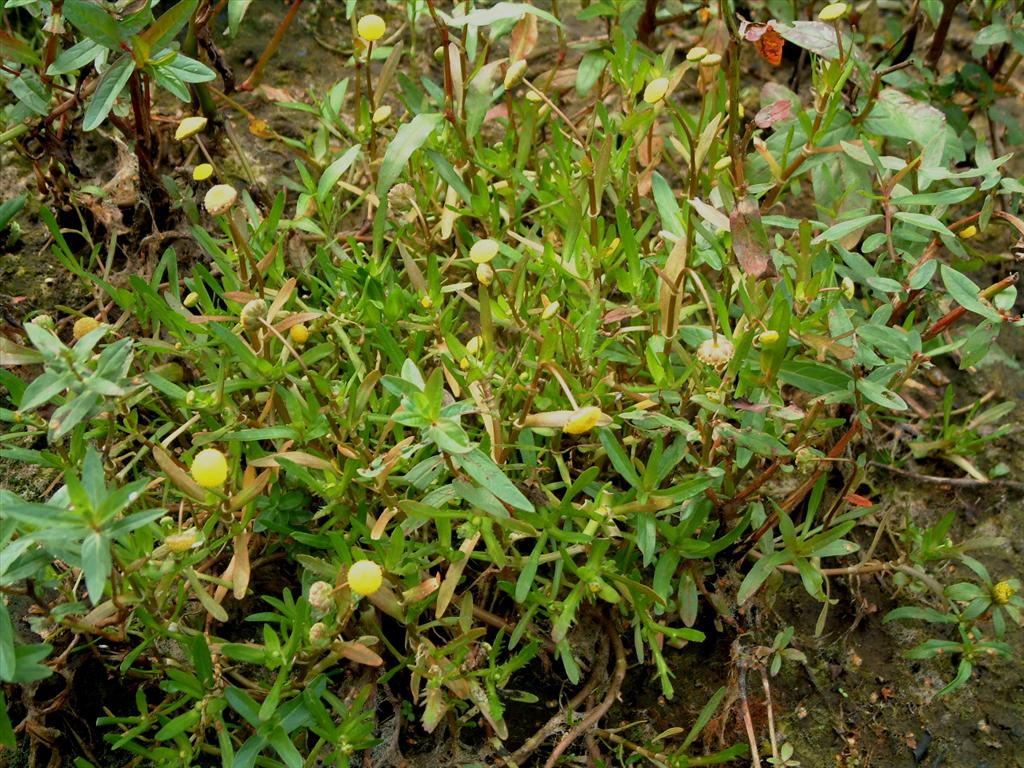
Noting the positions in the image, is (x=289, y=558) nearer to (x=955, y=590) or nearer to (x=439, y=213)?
(x=439, y=213)

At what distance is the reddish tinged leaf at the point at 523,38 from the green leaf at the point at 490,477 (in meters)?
0.95

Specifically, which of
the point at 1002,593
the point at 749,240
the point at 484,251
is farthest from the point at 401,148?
the point at 1002,593

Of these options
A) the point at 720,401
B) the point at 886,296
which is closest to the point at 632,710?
the point at 720,401

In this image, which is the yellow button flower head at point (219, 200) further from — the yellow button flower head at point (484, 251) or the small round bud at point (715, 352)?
the small round bud at point (715, 352)

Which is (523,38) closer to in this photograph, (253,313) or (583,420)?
(253,313)

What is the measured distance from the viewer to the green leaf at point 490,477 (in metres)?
1.29

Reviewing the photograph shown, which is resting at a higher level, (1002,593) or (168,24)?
(168,24)

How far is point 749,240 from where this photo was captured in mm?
1489

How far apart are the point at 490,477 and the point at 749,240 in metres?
0.57

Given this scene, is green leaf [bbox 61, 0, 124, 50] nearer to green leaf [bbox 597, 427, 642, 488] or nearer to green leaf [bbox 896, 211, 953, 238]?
green leaf [bbox 597, 427, 642, 488]

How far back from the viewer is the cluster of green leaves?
140cm

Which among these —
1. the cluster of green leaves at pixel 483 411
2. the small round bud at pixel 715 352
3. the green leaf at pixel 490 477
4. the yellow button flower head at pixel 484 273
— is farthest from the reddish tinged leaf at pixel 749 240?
the green leaf at pixel 490 477

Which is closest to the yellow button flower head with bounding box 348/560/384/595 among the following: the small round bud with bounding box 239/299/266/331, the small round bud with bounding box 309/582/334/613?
the small round bud with bounding box 309/582/334/613

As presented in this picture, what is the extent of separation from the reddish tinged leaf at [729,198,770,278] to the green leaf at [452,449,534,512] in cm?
51
